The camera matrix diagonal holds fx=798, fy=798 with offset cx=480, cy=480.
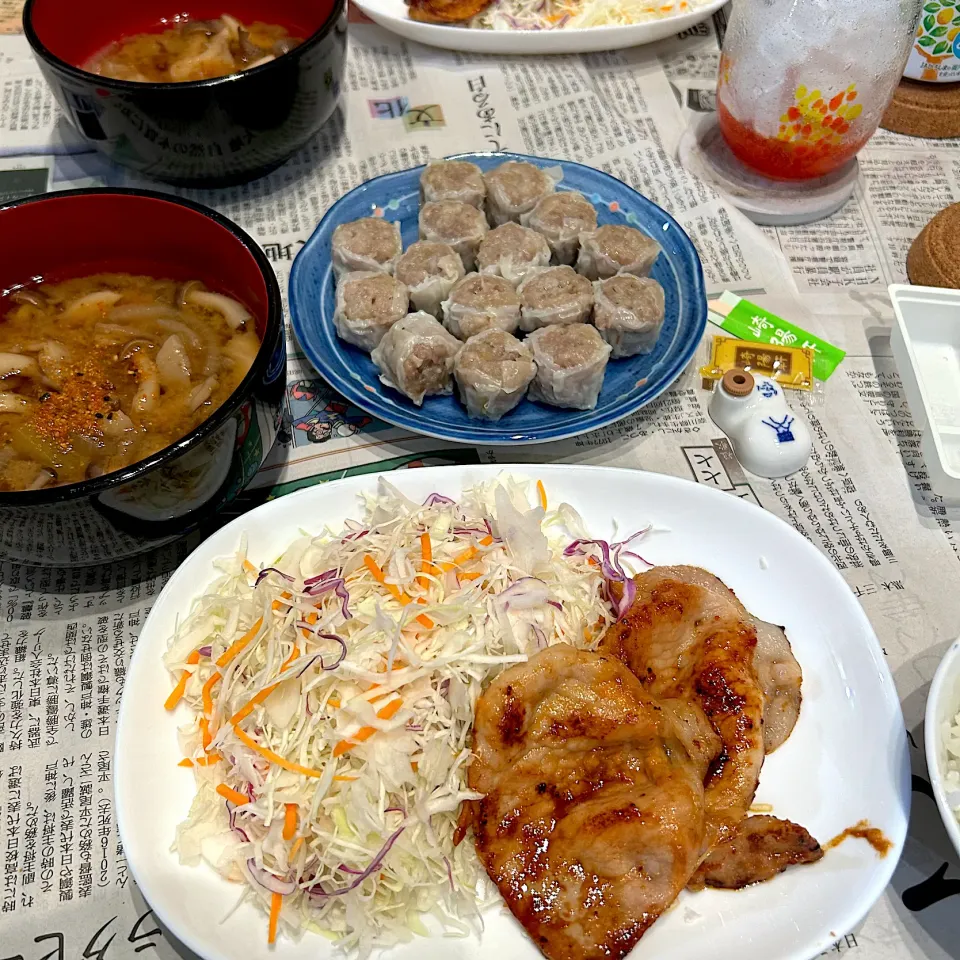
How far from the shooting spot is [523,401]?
73.2 inches

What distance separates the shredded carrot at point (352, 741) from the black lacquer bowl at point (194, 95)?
4.87 ft

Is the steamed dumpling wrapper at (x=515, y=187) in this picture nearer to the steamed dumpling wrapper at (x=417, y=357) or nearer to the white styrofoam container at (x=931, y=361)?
the steamed dumpling wrapper at (x=417, y=357)

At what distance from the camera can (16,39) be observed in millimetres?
2723

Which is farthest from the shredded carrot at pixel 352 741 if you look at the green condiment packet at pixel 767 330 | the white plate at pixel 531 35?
the white plate at pixel 531 35

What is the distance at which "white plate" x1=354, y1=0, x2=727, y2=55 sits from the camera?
2.62m

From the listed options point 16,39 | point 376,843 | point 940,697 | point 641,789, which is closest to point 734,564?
point 940,697

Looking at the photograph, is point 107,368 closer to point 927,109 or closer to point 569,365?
point 569,365

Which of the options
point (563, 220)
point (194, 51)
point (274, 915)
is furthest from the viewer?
point (194, 51)

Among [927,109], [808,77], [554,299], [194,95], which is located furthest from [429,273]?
[927,109]

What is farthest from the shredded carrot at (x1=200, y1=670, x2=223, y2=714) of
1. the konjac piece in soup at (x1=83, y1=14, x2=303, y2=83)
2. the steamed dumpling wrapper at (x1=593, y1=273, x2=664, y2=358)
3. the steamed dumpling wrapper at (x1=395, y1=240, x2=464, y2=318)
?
the konjac piece in soup at (x1=83, y1=14, x2=303, y2=83)

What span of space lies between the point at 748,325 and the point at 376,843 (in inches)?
61.6

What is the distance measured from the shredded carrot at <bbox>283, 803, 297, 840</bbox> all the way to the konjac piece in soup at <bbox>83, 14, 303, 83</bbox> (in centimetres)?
188

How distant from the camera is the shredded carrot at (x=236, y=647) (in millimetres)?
1335

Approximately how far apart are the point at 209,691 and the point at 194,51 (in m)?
1.81
